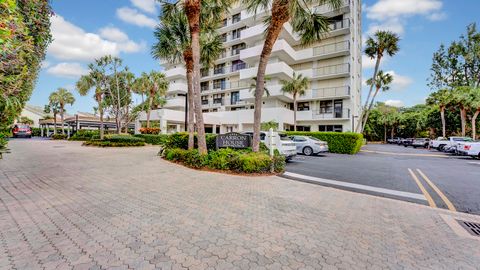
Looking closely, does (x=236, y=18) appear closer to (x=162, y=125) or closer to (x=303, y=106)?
(x=303, y=106)

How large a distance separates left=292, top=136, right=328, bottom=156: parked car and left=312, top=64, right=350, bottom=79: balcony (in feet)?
38.8

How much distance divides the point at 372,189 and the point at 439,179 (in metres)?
4.19

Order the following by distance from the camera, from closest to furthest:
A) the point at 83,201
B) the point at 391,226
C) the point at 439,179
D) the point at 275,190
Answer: the point at 391,226 < the point at 83,201 < the point at 275,190 < the point at 439,179

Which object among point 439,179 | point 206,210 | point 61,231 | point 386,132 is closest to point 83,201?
point 61,231

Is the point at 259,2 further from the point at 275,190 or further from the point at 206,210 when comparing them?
the point at 206,210

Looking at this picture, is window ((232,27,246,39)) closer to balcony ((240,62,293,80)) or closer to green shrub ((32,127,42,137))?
balcony ((240,62,293,80))

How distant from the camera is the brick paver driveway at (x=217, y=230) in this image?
2.88m

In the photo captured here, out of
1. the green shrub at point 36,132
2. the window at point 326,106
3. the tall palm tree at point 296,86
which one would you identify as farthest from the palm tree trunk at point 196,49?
the green shrub at point 36,132

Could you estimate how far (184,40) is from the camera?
12.8 meters

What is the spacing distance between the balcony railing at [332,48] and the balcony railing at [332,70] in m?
1.67

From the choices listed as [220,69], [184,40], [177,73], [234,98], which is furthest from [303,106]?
[177,73]

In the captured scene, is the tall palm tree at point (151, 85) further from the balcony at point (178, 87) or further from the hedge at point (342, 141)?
the hedge at point (342, 141)

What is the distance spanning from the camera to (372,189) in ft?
23.2

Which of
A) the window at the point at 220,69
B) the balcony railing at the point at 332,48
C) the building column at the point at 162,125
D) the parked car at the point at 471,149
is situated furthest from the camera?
the window at the point at 220,69
